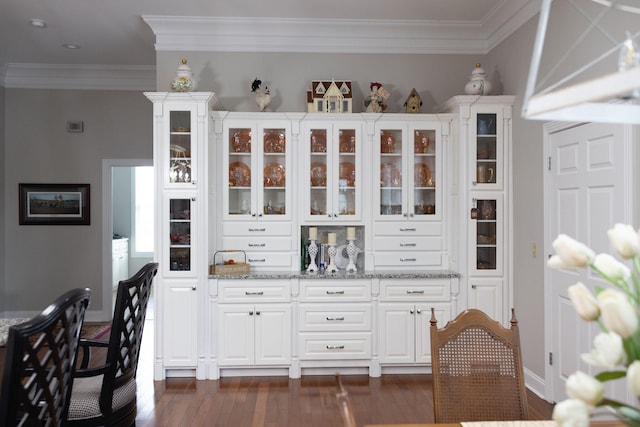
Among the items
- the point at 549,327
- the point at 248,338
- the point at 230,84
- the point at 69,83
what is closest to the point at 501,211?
the point at 549,327

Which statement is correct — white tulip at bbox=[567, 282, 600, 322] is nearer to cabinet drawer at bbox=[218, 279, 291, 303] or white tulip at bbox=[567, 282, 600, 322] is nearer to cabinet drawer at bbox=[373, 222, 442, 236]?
cabinet drawer at bbox=[218, 279, 291, 303]

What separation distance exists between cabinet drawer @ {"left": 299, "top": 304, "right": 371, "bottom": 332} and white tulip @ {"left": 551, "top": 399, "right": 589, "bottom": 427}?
353 centimetres

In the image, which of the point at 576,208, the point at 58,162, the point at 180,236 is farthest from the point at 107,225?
the point at 576,208

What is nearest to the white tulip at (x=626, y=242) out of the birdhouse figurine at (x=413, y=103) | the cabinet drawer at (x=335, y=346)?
the cabinet drawer at (x=335, y=346)

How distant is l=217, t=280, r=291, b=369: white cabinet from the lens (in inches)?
170

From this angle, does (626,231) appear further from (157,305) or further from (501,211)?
(157,305)

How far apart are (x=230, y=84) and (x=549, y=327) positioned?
3432 millimetres

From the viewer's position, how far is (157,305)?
14.1 feet

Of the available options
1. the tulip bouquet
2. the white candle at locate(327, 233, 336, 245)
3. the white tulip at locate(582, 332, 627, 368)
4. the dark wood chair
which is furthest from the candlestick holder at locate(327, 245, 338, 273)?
the white tulip at locate(582, 332, 627, 368)

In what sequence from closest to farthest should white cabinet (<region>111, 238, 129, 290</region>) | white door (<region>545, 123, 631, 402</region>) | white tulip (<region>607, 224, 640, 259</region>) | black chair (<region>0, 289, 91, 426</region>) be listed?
1. white tulip (<region>607, 224, 640, 259</region>)
2. black chair (<region>0, 289, 91, 426</region>)
3. white door (<region>545, 123, 631, 402</region>)
4. white cabinet (<region>111, 238, 129, 290</region>)

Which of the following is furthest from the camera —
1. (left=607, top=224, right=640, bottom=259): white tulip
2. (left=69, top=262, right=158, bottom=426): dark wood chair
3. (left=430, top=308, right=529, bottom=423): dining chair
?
(left=69, top=262, right=158, bottom=426): dark wood chair

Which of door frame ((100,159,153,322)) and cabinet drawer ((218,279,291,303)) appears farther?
door frame ((100,159,153,322))

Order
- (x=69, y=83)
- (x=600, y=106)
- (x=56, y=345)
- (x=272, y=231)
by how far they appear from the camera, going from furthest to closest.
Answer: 1. (x=69, y=83)
2. (x=272, y=231)
3. (x=56, y=345)
4. (x=600, y=106)

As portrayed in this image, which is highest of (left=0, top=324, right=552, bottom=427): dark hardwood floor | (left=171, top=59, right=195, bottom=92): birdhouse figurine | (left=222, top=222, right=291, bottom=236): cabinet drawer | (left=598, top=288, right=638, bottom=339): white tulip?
(left=171, top=59, right=195, bottom=92): birdhouse figurine
